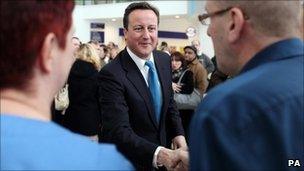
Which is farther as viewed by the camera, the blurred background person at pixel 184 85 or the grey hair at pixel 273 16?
the blurred background person at pixel 184 85

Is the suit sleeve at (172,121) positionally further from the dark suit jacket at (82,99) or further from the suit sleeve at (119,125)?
the dark suit jacket at (82,99)

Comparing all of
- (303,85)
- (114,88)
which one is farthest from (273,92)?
(114,88)

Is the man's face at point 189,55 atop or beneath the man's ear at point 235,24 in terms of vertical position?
beneath

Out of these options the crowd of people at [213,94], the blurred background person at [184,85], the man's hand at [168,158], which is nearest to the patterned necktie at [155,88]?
the man's hand at [168,158]

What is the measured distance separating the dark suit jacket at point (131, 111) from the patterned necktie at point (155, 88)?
39 millimetres

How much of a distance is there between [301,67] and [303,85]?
0.21 ft

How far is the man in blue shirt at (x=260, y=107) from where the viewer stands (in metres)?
1.26

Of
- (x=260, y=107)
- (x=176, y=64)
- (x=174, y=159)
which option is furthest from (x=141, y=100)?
(x=176, y=64)

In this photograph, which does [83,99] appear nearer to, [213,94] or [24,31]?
[213,94]

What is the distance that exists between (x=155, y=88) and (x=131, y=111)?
9.9 inches

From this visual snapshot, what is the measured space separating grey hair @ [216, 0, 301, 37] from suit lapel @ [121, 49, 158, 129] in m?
1.42

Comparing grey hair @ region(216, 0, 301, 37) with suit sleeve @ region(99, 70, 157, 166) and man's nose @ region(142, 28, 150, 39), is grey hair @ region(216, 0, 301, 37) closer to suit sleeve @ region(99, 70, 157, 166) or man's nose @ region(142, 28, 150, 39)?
suit sleeve @ region(99, 70, 157, 166)

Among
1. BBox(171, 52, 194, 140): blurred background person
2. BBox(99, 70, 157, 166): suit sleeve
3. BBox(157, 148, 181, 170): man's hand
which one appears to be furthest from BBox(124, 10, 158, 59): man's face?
BBox(171, 52, 194, 140): blurred background person

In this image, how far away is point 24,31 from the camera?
1.04m
